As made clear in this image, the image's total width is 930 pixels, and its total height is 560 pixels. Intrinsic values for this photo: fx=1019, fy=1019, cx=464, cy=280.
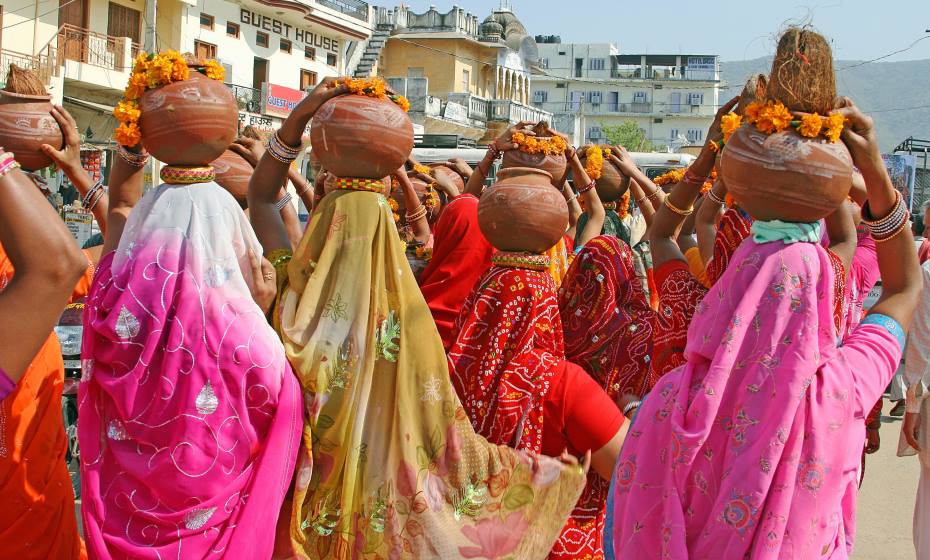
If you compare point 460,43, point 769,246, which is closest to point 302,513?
point 769,246

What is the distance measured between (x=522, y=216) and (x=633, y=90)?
79.6 meters

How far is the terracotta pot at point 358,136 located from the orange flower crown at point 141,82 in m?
0.51

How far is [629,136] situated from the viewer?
72.0 m

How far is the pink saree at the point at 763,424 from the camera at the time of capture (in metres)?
2.65

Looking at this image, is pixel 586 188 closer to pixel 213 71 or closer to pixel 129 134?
pixel 213 71

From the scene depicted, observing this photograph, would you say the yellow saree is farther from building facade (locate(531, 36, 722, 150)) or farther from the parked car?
building facade (locate(531, 36, 722, 150))

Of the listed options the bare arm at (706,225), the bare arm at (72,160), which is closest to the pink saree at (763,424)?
the bare arm at (706,225)

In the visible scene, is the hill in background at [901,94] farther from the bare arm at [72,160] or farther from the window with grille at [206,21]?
the bare arm at [72,160]

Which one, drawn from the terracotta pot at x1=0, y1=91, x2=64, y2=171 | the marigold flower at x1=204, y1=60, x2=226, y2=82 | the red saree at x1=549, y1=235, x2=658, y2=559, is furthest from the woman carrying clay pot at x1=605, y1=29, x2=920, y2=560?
the terracotta pot at x1=0, y1=91, x2=64, y2=171

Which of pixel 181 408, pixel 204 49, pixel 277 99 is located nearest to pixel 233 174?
pixel 181 408

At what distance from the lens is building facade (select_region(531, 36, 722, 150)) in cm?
7862

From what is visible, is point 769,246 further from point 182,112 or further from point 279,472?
point 182,112

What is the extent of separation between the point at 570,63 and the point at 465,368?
272 ft

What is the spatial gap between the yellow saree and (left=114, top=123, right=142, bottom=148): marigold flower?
76 cm
